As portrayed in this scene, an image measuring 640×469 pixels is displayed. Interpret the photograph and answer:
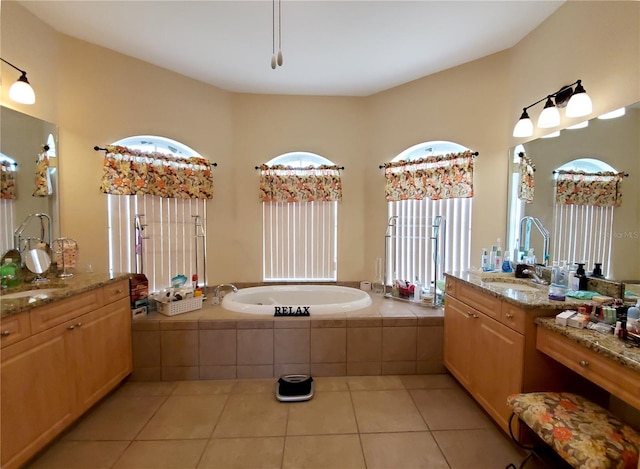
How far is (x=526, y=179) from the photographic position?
231 cm

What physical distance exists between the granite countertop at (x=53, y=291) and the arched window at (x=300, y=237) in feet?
5.28

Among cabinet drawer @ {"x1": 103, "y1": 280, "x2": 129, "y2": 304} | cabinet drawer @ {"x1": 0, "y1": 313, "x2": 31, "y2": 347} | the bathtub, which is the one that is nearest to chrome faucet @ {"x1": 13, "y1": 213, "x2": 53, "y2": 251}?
cabinet drawer @ {"x1": 103, "y1": 280, "x2": 129, "y2": 304}

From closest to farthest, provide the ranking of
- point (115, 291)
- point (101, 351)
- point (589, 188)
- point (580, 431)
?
1. point (580, 431)
2. point (589, 188)
3. point (101, 351)
4. point (115, 291)

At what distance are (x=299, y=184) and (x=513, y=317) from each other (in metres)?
2.48

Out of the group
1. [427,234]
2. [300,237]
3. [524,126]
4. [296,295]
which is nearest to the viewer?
[524,126]

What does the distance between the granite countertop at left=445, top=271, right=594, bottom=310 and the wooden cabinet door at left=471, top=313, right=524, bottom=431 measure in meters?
0.18

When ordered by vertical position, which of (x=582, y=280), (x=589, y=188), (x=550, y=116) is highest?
(x=550, y=116)

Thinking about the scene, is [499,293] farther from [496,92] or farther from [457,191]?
[496,92]

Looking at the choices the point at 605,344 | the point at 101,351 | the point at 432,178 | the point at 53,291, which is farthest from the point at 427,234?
the point at 53,291

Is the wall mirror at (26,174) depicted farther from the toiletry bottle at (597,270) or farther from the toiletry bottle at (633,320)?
the toiletry bottle at (597,270)

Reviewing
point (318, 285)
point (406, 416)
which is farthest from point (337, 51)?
point (406, 416)

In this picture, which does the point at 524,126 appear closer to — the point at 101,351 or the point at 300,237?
the point at 300,237

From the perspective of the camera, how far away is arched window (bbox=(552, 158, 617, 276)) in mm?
1703

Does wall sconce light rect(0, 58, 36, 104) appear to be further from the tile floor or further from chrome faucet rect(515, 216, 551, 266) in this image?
chrome faucet rect(515, 216, 551, 266)
